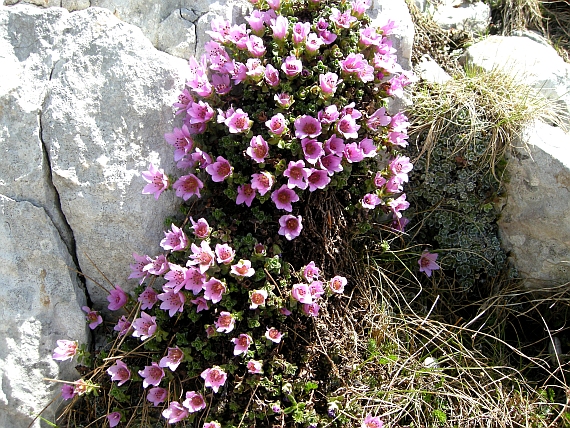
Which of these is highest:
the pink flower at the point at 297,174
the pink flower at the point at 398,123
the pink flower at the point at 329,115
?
the pink flower at the point at 329,115

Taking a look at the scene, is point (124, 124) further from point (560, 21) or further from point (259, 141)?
point (560, 21)

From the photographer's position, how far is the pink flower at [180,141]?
323 centimetres

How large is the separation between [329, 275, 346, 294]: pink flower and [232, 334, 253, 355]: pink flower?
0.61m

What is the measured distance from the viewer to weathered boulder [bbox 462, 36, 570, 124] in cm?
406

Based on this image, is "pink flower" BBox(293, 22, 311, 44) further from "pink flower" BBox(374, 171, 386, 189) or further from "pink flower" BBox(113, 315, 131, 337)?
"pink flower" BBox(113, 315, 131, 337)

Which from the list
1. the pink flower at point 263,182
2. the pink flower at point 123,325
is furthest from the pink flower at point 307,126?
the pink flower at point 123,325

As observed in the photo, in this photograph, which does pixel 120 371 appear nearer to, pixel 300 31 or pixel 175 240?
pixel 175 240

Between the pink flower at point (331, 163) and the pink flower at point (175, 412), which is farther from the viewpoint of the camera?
the pink flower at point (331, 163)

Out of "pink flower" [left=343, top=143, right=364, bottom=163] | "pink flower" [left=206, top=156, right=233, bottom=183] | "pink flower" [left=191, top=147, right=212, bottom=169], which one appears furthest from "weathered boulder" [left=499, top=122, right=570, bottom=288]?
"pink flower" [left=191, top=147, right=212, bottom=169]

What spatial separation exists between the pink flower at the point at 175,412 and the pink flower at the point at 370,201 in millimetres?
1671

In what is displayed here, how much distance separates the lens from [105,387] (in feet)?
10.9

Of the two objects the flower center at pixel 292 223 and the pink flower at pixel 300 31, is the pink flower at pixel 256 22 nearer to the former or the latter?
the pink flower at pixel 300 31

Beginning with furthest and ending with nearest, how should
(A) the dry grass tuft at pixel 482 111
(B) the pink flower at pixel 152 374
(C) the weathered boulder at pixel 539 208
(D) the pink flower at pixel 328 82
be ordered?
(A) the dry grass tuft at pixel 482 111 → (C) the weathered boulder at pixel 539 208 → (D) the pink flower at pixel 328 82 → (B) the pink flower at pixel 152 374

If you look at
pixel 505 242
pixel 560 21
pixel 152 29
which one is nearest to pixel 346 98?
pixel 152 29
